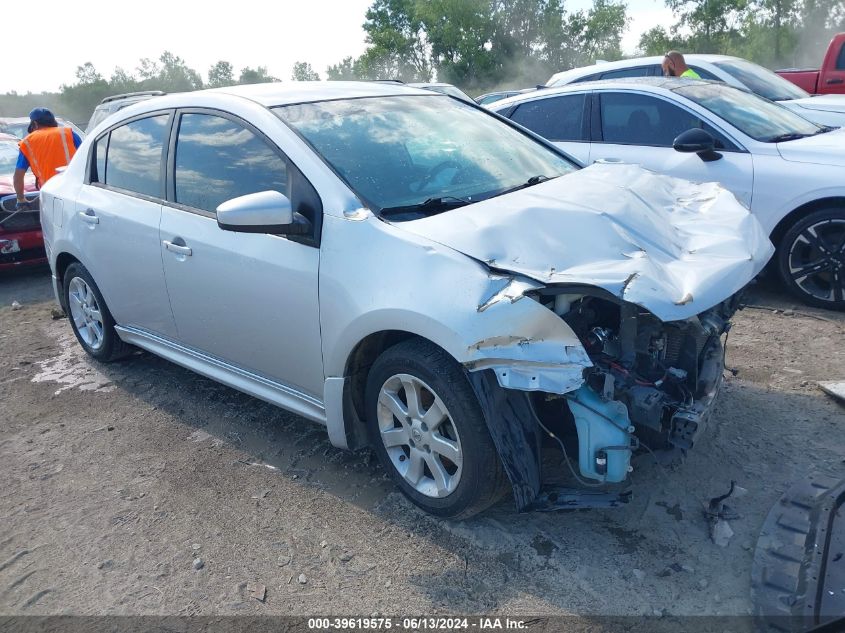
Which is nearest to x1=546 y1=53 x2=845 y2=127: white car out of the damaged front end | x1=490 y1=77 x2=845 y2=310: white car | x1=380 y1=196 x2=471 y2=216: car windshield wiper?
x1=490 y1=77 x2=845 y2=310: white car

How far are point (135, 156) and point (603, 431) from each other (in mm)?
3332

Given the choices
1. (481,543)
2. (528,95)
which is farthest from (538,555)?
(528,95)

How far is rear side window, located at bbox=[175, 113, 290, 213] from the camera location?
3490 millimetres

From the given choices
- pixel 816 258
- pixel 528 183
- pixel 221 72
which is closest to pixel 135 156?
pixel 528 183

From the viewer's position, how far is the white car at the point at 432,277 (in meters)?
2.67

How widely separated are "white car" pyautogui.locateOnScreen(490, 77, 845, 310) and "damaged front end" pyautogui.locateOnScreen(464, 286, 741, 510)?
2.75m

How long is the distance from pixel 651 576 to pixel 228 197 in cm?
262

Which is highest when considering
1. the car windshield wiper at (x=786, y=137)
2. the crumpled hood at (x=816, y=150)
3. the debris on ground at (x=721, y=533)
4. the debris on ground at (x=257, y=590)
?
the car windshield wiper at (x=786, y=137)

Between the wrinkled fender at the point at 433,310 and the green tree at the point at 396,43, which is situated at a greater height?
the green tree at the point at 396,43

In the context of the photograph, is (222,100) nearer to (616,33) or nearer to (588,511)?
(588,511)

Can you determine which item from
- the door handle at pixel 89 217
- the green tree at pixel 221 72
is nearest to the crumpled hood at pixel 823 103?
the door handle at pixel 89 217

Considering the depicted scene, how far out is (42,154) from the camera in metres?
7.89

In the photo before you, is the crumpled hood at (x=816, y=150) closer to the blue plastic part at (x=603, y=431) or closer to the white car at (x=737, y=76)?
the white car at (x=737, y=76)

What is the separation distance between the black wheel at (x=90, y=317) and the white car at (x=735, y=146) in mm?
3702
